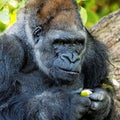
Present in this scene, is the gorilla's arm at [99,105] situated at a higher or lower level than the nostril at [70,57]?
lower

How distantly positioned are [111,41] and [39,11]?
56.8 inches

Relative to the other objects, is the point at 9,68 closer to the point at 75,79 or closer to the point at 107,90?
the point at 75,79

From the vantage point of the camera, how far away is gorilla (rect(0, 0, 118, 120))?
14.9 ft

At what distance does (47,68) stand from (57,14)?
48cm

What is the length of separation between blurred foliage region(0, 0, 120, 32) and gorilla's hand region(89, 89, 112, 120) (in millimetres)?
865

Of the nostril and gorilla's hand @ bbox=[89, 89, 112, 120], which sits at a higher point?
the nostril

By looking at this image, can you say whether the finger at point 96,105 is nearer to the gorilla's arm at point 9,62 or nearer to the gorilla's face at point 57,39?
the gorilla's face at point 57,39

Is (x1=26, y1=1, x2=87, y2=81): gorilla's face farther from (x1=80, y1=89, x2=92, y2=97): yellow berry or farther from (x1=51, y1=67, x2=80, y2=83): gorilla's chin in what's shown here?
(x1=80, y1=89, x2=92, y2=97): yellow berry

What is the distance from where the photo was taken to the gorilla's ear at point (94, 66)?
5.14m

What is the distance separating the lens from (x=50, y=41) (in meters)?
4.77

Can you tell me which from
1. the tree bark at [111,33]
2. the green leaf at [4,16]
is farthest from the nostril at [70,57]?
the tree bark at [111,33]

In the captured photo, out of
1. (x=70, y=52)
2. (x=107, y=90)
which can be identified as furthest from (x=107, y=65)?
(x=70, y=52)

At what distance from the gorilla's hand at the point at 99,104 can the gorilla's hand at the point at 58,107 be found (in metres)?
0.10

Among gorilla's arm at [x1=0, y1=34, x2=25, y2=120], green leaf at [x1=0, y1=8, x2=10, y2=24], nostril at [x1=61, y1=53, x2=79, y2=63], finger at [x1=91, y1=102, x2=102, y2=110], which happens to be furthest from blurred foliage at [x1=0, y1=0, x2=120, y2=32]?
finger at [x1=91, y1=102, x2=102, y2=110]
